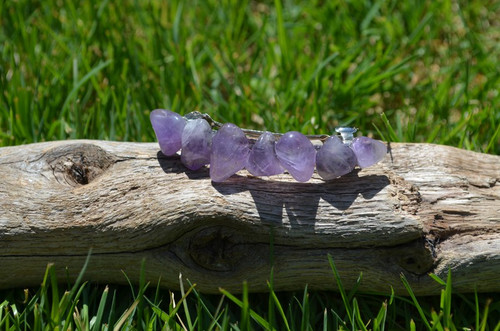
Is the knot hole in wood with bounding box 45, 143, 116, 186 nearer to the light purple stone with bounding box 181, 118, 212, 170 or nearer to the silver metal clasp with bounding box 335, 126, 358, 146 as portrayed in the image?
the light purple stone with bounding box 181, 118, 212, 170

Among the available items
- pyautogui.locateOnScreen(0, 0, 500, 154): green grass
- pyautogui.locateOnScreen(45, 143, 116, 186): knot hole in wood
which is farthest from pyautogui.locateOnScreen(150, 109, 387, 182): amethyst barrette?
pyautogui.locateOnScreen(0, 0, 500, 154): green grass

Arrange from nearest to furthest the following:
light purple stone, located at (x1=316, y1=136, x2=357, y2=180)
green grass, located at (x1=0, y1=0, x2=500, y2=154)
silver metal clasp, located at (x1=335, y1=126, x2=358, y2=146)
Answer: light purple stone, located at (x1=316, y1=136, x2=357, y2=180) → silver metal clasp, located at (x1=335, y1=126, x2=358, y2=146) → green grass, located at (x1=0, y1=0, x2=500, y2=154)

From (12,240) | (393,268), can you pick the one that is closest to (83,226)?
(12,240)

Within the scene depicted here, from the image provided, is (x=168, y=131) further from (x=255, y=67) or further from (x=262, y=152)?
(x=255, y=67)

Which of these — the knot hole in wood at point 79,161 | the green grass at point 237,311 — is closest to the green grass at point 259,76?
the green grass at point 237,311

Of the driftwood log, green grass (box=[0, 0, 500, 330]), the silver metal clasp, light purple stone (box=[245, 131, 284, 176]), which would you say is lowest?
the driftwood log

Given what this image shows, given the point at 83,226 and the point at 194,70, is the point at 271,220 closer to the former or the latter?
the point at 83,226

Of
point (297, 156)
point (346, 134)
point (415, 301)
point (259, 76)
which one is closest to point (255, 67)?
point (259, 76)
